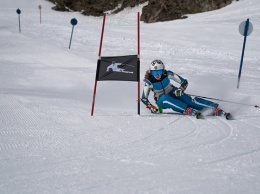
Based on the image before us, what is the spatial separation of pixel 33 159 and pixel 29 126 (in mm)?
1719

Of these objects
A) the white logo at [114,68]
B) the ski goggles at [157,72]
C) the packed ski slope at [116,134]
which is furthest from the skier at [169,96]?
the white logo at [114,68]

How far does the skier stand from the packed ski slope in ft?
0.96

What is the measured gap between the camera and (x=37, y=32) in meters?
24.0

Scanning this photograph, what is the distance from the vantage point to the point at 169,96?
7.88m

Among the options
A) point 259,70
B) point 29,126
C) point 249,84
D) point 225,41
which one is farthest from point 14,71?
point 225,41

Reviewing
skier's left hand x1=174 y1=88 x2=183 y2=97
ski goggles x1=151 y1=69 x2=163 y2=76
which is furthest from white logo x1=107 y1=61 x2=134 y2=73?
skier's left hand x1=174 y1=88 x2=183 y2=97

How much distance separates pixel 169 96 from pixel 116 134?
7.55ft

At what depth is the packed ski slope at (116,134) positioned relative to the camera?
4066 mm

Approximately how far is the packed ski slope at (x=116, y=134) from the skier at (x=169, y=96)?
0.96 feet

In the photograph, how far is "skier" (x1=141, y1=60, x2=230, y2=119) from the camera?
25.0ft

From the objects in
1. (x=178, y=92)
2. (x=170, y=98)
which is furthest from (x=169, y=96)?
(x=178, y=92)

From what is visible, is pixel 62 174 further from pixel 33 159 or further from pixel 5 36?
pixel 5 36

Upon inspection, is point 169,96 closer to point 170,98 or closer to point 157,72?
point 170,98

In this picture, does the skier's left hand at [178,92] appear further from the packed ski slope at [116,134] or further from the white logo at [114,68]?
the white logo at [114,68]
